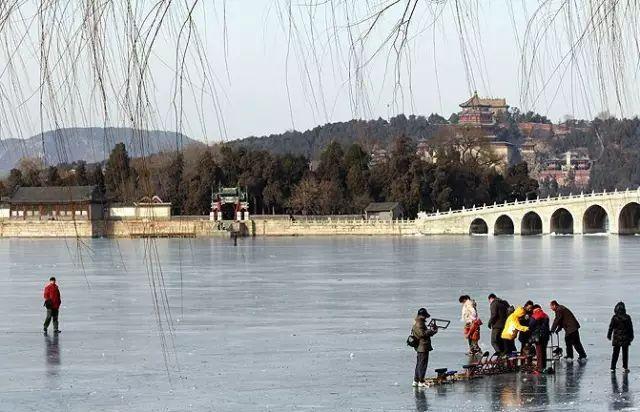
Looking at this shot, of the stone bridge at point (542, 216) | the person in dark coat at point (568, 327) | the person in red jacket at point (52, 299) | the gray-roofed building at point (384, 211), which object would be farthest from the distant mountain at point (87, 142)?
the gray-roofed building at point (384, 211)

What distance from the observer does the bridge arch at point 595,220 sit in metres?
128

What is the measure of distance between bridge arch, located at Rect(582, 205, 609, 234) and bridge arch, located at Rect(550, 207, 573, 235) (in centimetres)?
259

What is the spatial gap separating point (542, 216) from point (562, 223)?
12.5m

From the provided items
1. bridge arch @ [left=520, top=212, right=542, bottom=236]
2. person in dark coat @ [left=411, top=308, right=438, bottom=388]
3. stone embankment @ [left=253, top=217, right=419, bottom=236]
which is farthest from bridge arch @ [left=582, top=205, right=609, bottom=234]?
person in dark coat @ [left=411, top=308, right=438, bottom=388]

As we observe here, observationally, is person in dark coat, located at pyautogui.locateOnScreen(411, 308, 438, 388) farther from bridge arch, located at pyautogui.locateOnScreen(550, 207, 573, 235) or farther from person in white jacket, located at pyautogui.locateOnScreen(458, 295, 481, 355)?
bridge arch, located at pyautogui.locateOnScreen(550, 207, 573, 235)

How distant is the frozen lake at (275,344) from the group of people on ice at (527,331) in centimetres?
41

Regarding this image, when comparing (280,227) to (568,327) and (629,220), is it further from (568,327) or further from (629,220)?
(568,327)

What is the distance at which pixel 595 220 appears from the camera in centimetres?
13875

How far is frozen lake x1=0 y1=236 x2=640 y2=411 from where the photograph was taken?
17000mm

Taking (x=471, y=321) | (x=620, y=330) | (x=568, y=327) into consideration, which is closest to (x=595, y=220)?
(x=471, y=321)

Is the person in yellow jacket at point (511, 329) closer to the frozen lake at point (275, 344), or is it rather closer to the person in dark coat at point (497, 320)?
the person in dark coat at point (497, 320)

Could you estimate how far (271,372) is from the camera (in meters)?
19.9

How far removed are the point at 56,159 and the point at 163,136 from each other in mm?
525

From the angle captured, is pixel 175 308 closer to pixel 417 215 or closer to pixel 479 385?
pixel 479 385
